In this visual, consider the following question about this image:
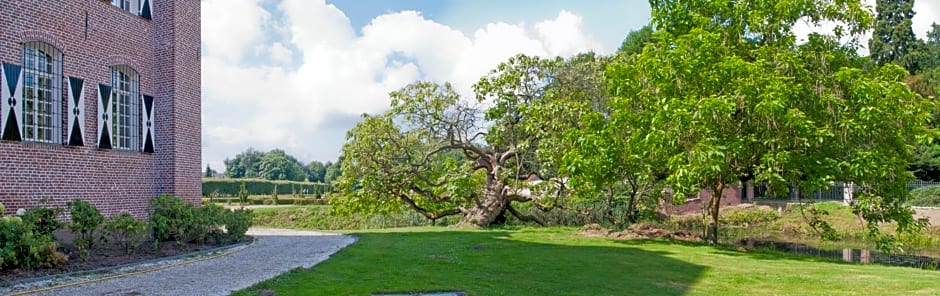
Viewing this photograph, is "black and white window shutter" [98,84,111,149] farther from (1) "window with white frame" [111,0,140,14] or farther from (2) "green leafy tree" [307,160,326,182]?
(2) "green leafy tree" [307,160,326,182]

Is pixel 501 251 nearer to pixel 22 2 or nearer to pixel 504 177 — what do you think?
pixel 504 177

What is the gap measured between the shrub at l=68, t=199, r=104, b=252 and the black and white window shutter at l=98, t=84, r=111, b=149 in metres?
3.41

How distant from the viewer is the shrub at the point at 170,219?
1189cm

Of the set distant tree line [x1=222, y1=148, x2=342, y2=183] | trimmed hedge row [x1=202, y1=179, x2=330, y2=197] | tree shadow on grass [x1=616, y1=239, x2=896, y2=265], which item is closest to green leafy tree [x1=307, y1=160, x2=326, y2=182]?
distant tree line [x1=222, y1=148, x2=342, y2=183]

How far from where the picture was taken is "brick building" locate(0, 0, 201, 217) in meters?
11.9

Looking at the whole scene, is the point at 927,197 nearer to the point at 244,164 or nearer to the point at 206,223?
the point at 206,223

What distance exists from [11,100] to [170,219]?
344cm

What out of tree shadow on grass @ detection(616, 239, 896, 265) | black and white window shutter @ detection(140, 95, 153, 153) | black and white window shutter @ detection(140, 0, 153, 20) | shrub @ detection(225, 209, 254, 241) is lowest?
tree shadow on grass @ detection(616, 239, 896, 265)

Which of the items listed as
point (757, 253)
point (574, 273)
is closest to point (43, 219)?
point (574, 273)

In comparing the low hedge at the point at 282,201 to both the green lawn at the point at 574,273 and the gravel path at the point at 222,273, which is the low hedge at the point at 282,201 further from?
the green lawn at the point at 574,273

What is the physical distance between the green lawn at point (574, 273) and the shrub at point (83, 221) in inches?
154

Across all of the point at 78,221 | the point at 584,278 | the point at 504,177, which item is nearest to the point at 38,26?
the point at 78,221

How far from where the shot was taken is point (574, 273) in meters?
9.62

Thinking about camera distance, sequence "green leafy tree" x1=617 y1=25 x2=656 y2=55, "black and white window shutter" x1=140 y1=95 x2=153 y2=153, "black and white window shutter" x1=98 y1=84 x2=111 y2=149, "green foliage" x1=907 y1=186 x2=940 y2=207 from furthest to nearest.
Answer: "green leafy tree" x1=617 y1=25 x2=656 y2=55
"green foliage" x1=907 y1=186 x2=940 y2=207
"black and white window shutter" x1=140 y1=95 x2=153 y2=153
"black and white window shutter" x1=98 y1=84 x2=111 y2=149
